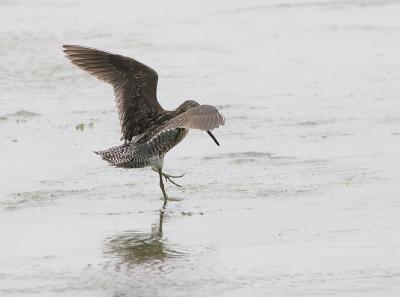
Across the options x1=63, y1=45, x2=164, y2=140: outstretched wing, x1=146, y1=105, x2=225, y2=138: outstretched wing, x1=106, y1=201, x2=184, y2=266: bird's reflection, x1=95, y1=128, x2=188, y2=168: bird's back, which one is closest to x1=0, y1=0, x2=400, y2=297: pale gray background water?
x1=106, y1=201, x2=184, y2=266: bird's reflection

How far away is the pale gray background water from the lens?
25.0 ft

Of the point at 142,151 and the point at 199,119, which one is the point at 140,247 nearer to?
the point at 199,119

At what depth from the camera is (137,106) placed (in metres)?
10.3

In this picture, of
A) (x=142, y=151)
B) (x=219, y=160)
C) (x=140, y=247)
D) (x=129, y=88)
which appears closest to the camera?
(x=140, y=247)

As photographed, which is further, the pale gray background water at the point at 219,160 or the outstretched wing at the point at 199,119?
the outstretched wing at the point at 199,119

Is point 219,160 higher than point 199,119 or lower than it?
lower

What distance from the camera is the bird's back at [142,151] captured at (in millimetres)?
9891

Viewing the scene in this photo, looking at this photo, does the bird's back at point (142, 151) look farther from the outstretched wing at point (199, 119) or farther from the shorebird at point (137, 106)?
the outstretched wing at point (199, 119)

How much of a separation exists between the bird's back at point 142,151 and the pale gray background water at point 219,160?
0.88ft

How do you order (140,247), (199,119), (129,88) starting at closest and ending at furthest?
(140,247)
(199,119)
(129,88)

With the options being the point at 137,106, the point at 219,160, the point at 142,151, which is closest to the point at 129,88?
the point at 137,106

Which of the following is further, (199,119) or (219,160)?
(219,160)

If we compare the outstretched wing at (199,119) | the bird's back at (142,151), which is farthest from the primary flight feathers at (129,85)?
the outstretched wing at (199,119)

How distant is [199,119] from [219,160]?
6.45 ft
